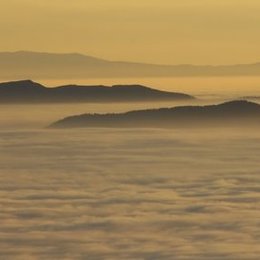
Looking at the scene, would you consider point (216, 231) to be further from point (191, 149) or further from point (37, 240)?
point (191, 149)

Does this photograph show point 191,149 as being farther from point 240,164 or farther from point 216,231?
point 216,231

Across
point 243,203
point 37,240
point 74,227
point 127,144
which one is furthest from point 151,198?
point 127,144

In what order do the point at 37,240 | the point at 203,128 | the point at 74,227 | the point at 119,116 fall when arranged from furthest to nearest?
the point at 119,116
the point at 203,128
the point at 74,227
the point at 37,240

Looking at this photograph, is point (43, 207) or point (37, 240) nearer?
point (37, 240)

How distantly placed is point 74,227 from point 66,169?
38506 mm

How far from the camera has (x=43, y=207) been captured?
211 feet

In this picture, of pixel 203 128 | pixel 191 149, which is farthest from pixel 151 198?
pixel 203 128

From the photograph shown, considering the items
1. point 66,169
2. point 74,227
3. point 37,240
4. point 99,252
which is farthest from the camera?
point 66,169

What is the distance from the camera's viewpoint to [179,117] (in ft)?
618

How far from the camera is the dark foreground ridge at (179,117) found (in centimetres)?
18312

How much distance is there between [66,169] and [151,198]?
27.3m

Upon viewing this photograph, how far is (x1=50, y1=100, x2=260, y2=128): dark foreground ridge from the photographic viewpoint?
18312 cm

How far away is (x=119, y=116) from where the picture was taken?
636 feet

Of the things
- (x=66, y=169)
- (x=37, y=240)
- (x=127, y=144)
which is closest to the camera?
(x=37, y=240)
